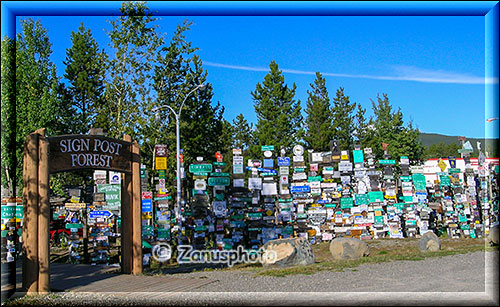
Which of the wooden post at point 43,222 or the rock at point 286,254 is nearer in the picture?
the wooden post at point 43,222

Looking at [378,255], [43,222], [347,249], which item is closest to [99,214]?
[43,222]

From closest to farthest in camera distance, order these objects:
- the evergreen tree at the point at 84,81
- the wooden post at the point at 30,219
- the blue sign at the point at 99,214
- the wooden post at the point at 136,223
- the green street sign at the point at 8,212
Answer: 1. the wooden post at the point at 30,219
2. the wooden post at the point at 136,223
3. the green street sign at the point at 8,212
4. the blue sign at the point at 99,214
5. the evergreen tree at the point at 84,81

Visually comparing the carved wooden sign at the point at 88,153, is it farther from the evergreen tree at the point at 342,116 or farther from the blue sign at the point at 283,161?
the evergreen tree at the point at 342,116

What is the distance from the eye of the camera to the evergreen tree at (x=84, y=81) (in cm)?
2969

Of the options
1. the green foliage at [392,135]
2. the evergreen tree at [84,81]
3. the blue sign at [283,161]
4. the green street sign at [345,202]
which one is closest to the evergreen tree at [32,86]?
the evergreen tree at [84,81]

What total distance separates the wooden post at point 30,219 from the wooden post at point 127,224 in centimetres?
269

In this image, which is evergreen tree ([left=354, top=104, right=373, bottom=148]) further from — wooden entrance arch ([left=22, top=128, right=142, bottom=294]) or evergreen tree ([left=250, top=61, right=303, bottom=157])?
wooden entrance arch ([left=22, top=128, right=142, bottom=294])

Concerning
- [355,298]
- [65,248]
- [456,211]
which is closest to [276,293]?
[355,298]

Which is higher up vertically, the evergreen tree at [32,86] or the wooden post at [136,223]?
the evergreen tree at [32,86]

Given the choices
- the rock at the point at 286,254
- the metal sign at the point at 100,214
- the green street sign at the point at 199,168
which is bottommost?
the rock at the point at 286,254

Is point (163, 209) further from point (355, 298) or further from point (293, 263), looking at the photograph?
point (355, 298)

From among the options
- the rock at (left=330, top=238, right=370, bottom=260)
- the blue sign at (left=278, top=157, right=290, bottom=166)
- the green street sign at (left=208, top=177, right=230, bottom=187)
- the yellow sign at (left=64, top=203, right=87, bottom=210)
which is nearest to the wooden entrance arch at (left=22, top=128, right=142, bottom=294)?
the yellow sign at (left=64, top=203, right=87, bottom=210)

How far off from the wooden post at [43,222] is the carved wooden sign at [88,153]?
0.29 meters

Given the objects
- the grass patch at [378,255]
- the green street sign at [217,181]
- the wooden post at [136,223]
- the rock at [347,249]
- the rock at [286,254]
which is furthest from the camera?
the green street sign at [217,181]
